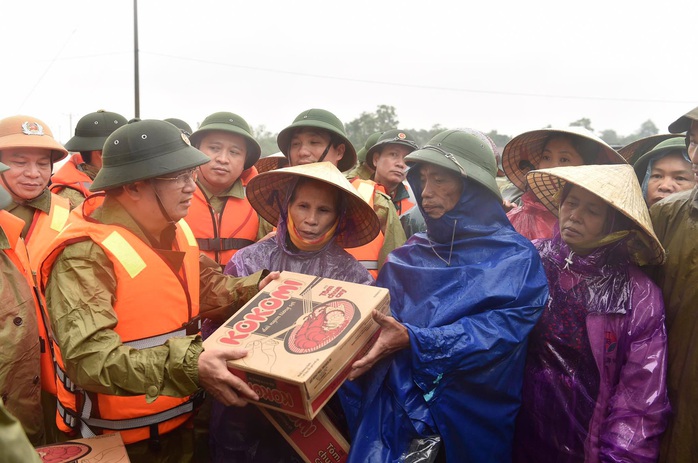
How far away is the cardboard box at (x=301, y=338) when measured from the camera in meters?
1.73

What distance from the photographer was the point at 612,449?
202cm

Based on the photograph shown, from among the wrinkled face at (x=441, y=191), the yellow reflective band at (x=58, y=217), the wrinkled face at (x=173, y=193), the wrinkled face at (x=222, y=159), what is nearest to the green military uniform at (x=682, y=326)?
the wrinkled face at (x=441, y=191)

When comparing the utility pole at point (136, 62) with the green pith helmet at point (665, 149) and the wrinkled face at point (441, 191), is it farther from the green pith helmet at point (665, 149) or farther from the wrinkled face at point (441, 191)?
the green pith helmet at point (665, 149)

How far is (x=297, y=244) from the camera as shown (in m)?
2.79

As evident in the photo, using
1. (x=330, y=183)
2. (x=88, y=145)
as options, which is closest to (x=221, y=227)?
(x=330, y=183)

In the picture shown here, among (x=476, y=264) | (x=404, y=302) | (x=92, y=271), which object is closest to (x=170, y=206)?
(x=92, y=271)

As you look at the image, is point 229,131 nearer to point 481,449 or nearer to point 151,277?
point 151,277

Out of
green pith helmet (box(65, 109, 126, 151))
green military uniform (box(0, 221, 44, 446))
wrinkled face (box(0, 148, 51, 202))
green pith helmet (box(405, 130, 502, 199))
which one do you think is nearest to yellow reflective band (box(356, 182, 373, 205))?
green pith helmet (box(405, 130, 502, 199))

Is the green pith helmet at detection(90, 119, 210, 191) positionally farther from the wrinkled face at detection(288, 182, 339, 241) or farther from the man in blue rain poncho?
the man in blue rain poncho

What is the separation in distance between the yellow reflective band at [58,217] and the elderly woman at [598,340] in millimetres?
3555

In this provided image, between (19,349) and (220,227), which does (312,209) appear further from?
(19,349)

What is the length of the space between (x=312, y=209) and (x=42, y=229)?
2.33 m

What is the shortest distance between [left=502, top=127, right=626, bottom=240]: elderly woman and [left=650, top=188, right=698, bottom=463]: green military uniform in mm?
937

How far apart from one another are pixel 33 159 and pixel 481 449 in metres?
3.85
